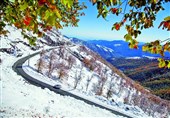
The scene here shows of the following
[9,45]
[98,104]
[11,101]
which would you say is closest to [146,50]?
[11,101]

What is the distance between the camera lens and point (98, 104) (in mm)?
59375

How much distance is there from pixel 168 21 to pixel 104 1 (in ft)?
6.50

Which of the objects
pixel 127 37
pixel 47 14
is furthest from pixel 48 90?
pixel 47 14

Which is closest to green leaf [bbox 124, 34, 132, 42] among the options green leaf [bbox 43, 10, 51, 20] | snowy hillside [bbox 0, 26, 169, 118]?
green leaf [bbox 43, 10, 51, 20]

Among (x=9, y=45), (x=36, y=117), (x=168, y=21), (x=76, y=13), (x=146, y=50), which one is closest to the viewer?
(x=168, y=21)

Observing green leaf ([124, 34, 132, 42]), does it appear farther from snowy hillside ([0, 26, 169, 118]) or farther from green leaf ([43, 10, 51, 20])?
snowy hillside ([0, 26, 169, 118])

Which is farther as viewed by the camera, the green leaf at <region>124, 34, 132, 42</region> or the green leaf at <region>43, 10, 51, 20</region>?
the green leaf at <region>124, 34, 132, 42</region>

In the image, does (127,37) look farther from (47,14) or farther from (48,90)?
(48,90)

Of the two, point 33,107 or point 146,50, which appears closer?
point 146,50

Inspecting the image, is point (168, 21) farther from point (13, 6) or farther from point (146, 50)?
point (13, 6)

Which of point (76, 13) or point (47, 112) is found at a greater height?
point (76, 13)

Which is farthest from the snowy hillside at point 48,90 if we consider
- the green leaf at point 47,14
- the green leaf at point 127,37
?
the green leaf at point 47,14

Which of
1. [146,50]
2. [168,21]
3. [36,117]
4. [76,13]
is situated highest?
[76,13]

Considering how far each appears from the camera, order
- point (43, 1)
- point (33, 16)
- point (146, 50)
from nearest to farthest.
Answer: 1. point (43, 1)
2. point (146, 50)
3. point (33, 16)
